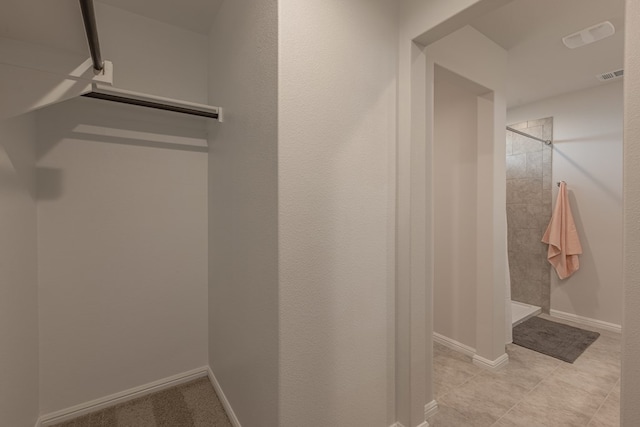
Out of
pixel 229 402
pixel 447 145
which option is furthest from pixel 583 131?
pixel 229 402

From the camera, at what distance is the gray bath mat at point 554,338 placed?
2.54 m

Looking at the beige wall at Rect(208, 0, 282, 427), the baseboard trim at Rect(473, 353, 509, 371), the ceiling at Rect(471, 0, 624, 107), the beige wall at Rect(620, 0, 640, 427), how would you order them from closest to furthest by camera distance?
the beige wall at Rect(620, 0, 640, 427) < the beige wall at Rect(208, 0, 282, 427) < the ceiling at Rect(471, 0, 624, 107) < the baseboard trim at Rect(473, 353, 509, 371)

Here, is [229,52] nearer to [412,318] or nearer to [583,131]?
[412,318]

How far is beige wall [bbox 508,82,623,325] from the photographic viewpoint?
9.95 feet

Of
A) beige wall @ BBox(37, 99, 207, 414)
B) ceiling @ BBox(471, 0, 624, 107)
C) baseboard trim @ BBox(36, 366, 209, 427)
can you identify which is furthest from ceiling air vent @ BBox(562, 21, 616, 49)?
baseboard trim @ BBox(36, 366, 209, 427)

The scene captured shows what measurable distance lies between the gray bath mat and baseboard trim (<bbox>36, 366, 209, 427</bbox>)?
2.92 meters

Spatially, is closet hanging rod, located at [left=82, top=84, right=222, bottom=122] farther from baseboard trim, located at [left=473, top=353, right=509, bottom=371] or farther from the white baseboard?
baseboard trim, located at [left=473, top=353, right=509, bottom=371]

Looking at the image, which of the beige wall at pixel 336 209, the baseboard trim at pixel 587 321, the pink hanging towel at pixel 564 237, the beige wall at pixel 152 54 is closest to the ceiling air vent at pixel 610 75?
→ the pink hanging towel at pixel 564 237

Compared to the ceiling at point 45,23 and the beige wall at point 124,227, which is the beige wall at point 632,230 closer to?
the ceiling at point 45,23

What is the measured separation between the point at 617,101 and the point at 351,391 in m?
4.03

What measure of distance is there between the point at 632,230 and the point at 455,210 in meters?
1.81

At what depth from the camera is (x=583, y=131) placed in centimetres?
324

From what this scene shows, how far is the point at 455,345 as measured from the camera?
2.55 m

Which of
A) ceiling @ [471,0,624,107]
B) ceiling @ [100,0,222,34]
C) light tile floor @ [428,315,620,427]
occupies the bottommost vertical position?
light tile floor @ [428,315,620,427]
